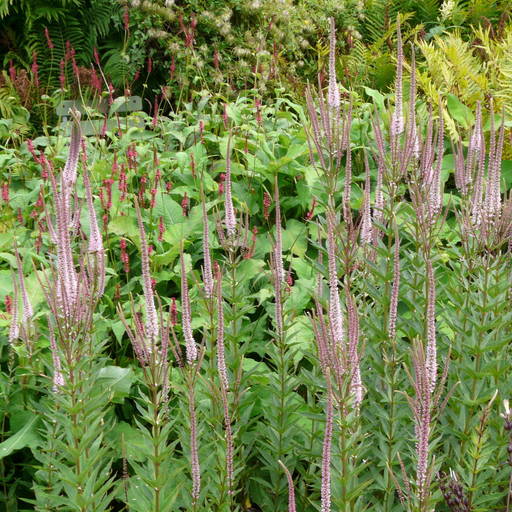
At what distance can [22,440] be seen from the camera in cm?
280

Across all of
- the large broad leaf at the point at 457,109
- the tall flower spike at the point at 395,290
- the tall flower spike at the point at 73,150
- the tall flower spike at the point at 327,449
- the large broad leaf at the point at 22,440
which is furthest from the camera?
the large broad leaf at the point at 457,109

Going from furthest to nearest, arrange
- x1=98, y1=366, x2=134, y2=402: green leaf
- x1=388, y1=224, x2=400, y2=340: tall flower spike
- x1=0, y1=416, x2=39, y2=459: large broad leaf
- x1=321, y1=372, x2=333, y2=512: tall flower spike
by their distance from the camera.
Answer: x1=98, y1=366, x2=134, y2=402: green leaf
x1=0, y1=416, x2=39, y2=459: large broad leaf
x1=388, y1=224, x2=400, y2=340: tall flower spike
x1=321, y1=372, x2=333, y2=512: tall flower spike

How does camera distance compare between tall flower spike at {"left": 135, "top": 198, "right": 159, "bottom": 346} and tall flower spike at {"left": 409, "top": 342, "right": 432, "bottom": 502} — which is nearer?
tall flower spike at {"left": 409, "top": 342, "right": 432, "bottom": 502}

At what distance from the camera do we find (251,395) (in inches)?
115

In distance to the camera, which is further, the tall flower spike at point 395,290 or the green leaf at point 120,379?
the green leaf at point 120,379

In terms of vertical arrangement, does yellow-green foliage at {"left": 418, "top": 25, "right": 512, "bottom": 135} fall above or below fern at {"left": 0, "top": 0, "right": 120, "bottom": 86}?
below

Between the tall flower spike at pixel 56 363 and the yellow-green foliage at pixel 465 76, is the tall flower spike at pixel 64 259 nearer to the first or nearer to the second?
the tall flower spike at pixel 56 363

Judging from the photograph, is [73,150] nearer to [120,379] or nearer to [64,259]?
[64,259]

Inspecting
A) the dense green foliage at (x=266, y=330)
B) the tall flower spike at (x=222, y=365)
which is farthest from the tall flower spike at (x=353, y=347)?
the tall flower spike at (x=222, y=365)

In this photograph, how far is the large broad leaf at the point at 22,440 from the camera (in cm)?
276

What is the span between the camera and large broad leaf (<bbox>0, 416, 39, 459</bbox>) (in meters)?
2.76

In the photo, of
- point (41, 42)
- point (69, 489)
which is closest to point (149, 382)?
point (69, 489)

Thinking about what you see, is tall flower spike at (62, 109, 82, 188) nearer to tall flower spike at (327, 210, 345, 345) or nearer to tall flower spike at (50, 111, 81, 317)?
tall flower spike at (50, 111, 81, 317)

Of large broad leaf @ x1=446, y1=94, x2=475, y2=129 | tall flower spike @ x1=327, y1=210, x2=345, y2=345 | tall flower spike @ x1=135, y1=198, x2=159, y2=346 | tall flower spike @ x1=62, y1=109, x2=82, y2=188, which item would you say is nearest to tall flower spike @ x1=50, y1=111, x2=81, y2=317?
tall flower spike @ x1=62, y1=109, x2=82, y2=188
